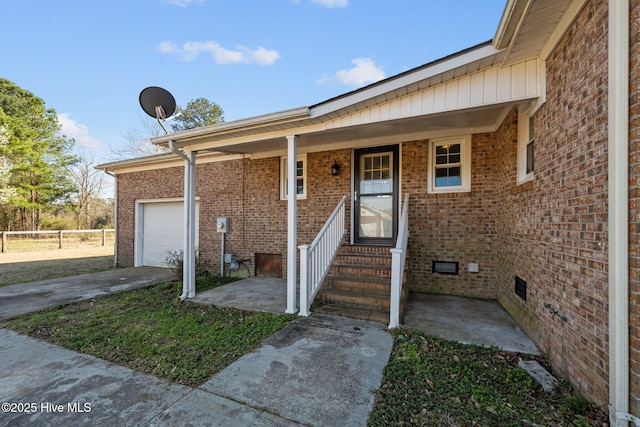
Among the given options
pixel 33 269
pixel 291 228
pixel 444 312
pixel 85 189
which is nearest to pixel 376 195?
pixel 291 228

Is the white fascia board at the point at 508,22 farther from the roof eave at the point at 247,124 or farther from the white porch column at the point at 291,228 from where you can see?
the white porch column at the point at 291,228

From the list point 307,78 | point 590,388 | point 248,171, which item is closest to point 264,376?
point 590,388

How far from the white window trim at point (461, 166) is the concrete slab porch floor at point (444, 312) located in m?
2.04

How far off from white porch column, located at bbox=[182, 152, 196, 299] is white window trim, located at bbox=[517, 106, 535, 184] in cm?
567

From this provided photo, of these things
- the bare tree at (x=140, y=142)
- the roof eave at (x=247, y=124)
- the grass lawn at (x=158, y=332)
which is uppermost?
the bare tree at (x=140, y=142)

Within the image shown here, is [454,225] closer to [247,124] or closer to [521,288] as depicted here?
[521,288]

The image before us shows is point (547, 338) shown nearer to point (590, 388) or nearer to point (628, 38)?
point (590, 388)

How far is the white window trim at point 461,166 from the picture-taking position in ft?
16.9

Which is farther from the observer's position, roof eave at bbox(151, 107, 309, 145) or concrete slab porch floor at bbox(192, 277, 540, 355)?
roof eave at bbox(151, 107, 309, 145)

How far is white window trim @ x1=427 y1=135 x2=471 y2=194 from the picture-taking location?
16.9 ft

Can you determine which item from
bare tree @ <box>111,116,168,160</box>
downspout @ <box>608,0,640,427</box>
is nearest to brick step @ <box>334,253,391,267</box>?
downspout @ <box>608,0,640,427</box>

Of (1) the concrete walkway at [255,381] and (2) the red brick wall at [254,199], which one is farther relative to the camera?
(2) the red brick wall at [254,199]

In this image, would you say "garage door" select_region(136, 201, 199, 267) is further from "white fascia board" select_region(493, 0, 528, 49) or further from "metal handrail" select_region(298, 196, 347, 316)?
"white fascia board" select_region(493, 0, 528, 49)

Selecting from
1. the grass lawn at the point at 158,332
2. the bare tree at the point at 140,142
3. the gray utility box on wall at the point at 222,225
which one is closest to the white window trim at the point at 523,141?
the grass lawn at the point at 158,332
